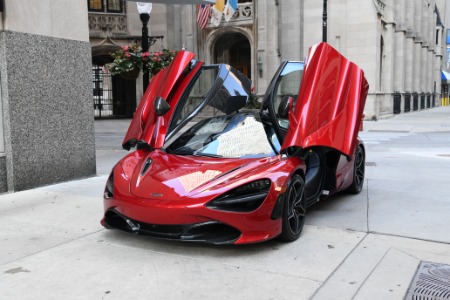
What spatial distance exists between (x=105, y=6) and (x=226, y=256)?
81.7 feet

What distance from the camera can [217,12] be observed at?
78.5ft

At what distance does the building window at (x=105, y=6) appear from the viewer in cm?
2605

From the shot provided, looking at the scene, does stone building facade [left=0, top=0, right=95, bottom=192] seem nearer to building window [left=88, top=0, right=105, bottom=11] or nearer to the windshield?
the windshield

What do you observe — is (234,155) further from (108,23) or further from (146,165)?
(108,23)

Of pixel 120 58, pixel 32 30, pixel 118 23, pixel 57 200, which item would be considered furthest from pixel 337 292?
pixel 118 23

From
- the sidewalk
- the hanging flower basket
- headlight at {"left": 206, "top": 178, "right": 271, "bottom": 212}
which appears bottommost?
the sidewalk

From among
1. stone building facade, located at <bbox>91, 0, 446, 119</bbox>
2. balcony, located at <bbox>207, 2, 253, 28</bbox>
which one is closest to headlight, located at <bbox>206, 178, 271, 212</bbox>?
stone building facade, located at <bbox>91, 0, 446, 119</bbox>

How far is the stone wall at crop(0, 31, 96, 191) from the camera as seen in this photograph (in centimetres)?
679

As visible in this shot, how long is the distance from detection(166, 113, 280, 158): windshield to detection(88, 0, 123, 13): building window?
22.8m

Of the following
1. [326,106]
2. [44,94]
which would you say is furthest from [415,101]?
[326,106]

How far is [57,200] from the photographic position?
21.0 ft

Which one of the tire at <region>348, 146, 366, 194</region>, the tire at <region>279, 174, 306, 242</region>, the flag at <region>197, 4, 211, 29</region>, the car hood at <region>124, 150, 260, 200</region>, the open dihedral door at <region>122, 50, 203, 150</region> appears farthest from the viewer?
the flag at <region>197, 4, 211, 29</region>

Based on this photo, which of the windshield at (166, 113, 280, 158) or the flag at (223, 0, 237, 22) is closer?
the windshield at (166, 113, 280, 158)

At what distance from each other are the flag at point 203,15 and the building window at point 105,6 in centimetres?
547
